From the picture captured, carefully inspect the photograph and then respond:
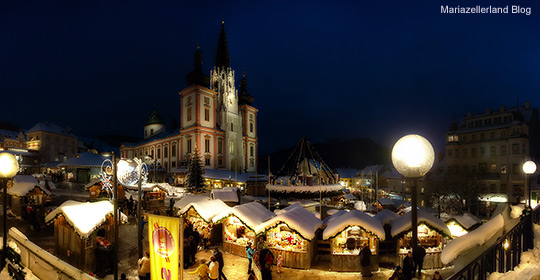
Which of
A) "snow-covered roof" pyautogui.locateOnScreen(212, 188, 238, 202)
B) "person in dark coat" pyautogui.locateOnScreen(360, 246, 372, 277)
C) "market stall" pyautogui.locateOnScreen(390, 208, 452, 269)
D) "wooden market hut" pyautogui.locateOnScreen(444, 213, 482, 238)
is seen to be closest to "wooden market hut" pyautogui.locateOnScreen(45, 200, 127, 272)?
"snow-covered roof" pyautogui.locateOnScreen(212, 188, 238, 202)

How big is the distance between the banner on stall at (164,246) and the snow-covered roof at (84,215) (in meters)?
6.06

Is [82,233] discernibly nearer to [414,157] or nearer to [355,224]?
[355,224]

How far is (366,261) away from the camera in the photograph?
38.5 ft

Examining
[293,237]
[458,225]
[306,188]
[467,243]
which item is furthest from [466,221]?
[467,243]

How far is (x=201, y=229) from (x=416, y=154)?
14.8 metres

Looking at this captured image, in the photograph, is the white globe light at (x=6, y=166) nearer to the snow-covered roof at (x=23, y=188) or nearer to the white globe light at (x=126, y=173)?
the white globe light at (x=126, y=173)

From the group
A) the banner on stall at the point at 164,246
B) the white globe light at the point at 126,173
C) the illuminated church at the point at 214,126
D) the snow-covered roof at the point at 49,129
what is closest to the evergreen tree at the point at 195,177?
the illuminated church at the point at 214,126

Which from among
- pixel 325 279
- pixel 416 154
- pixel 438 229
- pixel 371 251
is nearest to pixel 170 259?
pixel 416 154

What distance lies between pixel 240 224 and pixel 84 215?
285 inches

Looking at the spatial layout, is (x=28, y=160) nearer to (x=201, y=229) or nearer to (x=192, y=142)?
(x=192, y=142)

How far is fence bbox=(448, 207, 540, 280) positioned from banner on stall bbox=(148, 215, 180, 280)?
5244 mm

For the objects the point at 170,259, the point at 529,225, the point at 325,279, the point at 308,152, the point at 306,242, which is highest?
the point at 308,152

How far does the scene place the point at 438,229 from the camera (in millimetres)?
12602

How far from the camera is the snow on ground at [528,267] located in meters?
3.75
